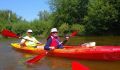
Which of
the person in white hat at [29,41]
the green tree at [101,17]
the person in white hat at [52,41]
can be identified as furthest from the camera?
the green tree at [101,17]

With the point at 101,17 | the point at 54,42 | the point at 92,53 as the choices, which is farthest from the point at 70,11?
the point at 92,53

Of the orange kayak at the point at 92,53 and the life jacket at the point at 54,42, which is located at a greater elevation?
the life jacket at the point at 54,42

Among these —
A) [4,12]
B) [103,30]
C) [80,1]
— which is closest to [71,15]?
[80,1]

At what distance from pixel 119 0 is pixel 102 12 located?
2384mm

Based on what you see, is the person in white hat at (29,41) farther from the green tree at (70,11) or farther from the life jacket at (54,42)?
the green tree at (70,11)

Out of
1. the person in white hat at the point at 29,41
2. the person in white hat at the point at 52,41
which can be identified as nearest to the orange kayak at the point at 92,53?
the person in white hat at the point at 52,41

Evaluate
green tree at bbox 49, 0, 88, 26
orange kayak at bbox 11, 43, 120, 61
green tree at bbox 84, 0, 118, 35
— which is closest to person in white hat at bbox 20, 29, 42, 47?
orange kayak at bbox 11, 43, 120, 61

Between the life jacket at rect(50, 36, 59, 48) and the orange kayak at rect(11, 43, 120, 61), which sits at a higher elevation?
the life jacket at rect(50, 36, 59, 48)

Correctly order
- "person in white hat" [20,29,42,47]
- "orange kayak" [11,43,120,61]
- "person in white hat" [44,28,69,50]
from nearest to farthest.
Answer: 1. "orange kayak" [11,43,120,61]
2. "person in white hat" [44,28,69,50]
3. "person in white hat" [20,29,42,47]

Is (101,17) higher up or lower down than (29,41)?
higher up

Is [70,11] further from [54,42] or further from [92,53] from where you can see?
[92,53]

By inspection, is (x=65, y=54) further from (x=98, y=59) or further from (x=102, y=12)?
(x=102, y=12)

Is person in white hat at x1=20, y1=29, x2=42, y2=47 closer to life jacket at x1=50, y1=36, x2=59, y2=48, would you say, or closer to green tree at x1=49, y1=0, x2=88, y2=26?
life jacket at x1=50, y1=36, x2=59, y2=48

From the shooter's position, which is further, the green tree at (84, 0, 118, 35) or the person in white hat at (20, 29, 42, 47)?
the green tree at (84, 0, 118, 35)
